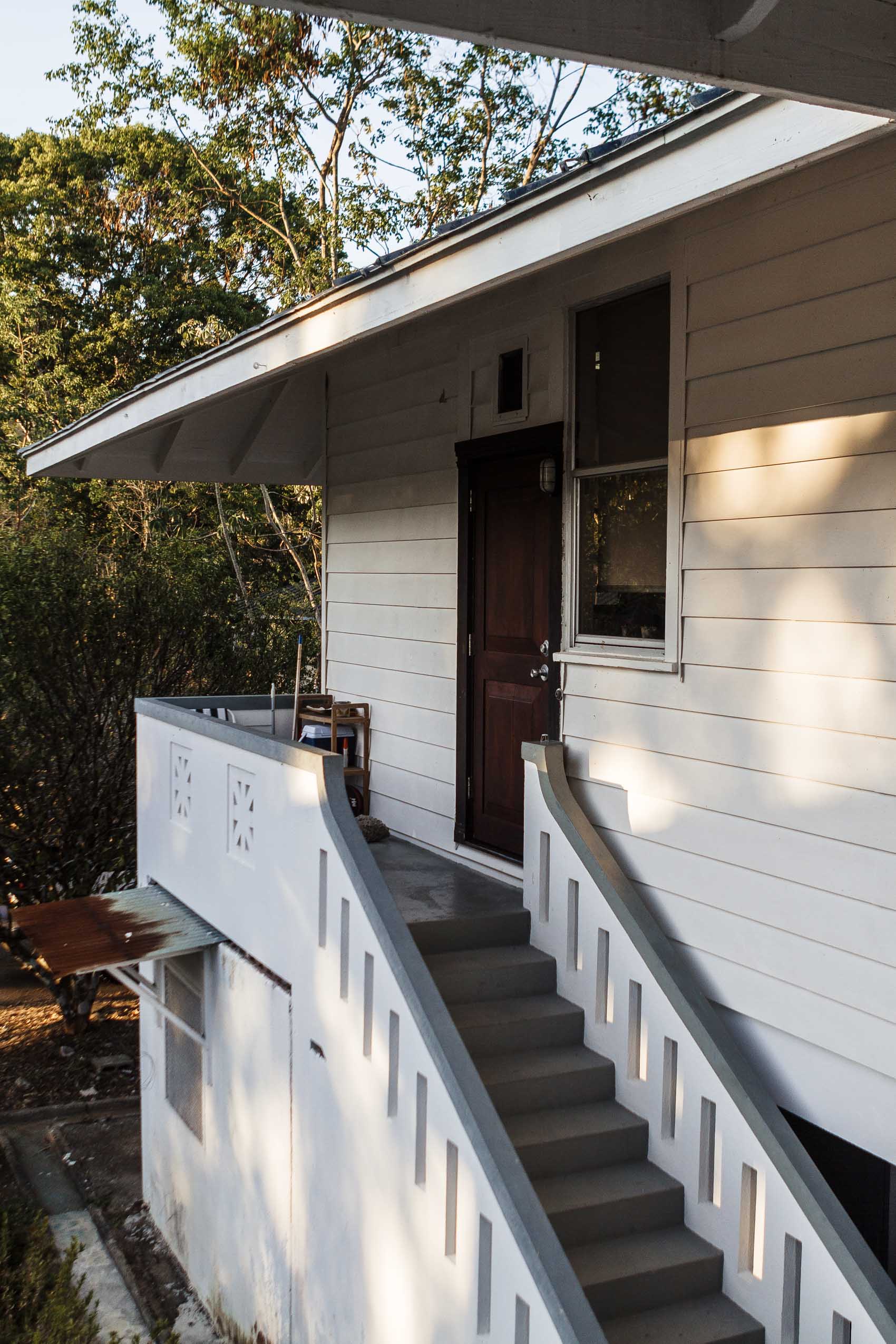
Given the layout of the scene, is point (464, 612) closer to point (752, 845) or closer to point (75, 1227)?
point (752, 845)

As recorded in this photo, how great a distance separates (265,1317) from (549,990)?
91.2 inches

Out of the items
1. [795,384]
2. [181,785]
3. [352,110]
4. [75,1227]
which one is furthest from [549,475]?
[352,110]

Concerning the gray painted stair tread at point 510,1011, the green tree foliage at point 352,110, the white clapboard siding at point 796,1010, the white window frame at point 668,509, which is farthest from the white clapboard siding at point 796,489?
the green tree foliage at point 352,110

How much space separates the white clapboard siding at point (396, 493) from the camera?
678 cm

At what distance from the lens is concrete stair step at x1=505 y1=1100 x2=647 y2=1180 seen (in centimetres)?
441

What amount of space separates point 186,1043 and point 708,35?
671 cm

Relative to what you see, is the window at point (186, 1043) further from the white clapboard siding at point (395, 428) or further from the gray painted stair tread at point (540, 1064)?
the white clapboard siding at point (395, 428)

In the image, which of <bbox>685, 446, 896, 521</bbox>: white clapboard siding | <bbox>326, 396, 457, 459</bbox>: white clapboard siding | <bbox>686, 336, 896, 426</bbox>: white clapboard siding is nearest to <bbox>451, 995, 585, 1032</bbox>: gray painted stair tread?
<bbox>685, 446, 896, 521</bbox>: white clapboard siding

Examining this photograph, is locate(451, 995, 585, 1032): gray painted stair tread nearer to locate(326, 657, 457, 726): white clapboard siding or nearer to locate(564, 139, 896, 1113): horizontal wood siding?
locate(564, 139, 896, 1113): horizontal wood siding

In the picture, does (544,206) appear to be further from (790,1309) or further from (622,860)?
(790,1309)

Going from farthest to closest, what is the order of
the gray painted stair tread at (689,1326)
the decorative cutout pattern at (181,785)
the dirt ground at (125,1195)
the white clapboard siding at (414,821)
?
1. the dirt ground at (125,1195)
2. the decorative cutout pattern at (181,785)
3. the white clapboard siding at (414,821)
4. the gray painted stair tread at (689,1326)

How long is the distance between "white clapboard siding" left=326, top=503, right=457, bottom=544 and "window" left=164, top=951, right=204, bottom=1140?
9.43ft

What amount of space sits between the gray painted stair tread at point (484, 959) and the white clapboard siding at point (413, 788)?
145 centimetres

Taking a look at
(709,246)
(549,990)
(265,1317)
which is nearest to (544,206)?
(709,246)
